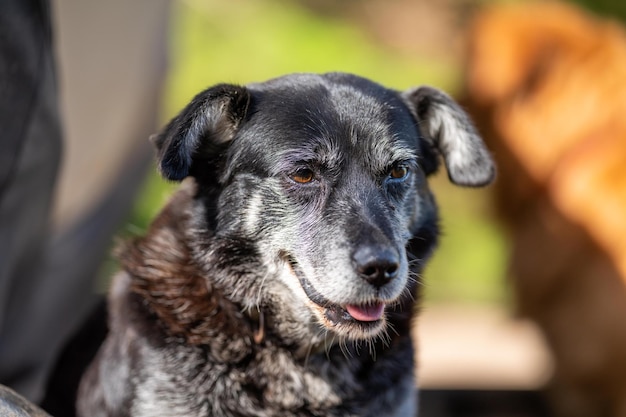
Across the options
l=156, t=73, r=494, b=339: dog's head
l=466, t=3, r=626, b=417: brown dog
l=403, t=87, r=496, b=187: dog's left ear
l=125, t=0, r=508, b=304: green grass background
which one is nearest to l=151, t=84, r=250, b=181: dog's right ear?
l=156, t=73, r=494, b=339: dog's head

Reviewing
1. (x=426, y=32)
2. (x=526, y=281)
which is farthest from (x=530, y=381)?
(x=426, y=32)

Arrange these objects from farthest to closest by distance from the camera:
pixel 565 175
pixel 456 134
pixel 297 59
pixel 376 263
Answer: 1. pixel 297 59
2. pixel 565 175
3. pixel 456 134
4. pixel 376 263

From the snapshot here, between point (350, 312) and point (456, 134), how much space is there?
77 centimetres

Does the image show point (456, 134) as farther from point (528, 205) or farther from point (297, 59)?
point (297, 59)

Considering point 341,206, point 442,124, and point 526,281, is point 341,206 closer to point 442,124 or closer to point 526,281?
point 442,124

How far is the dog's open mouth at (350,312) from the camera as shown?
253 cm

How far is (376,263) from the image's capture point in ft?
7.87

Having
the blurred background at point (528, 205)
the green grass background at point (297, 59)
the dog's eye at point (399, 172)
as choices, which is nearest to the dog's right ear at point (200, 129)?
the dog's eye at point (399, 172)

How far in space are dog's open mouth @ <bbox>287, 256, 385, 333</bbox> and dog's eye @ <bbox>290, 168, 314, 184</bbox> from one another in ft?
0.98

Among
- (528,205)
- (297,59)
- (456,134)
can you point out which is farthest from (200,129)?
(297,59)

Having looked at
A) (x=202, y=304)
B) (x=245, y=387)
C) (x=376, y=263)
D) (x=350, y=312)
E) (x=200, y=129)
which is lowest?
(x=245, y=387)

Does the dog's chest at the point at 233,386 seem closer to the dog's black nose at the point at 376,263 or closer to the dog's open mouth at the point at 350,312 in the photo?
the dog's open mouth at the point at 350,312

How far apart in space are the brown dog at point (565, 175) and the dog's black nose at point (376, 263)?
8.23 feet

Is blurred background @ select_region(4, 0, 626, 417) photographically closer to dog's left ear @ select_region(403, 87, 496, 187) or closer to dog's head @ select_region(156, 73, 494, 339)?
dog's left ear @ select_region(403, 87, 496, 187)
